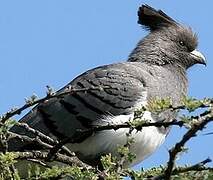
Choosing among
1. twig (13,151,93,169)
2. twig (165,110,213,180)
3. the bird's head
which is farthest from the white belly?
twig (165,110,213,180)

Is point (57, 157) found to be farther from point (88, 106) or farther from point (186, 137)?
point (88, 106)

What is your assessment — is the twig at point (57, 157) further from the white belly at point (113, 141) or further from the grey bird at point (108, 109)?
the white belly at point (113, 141)

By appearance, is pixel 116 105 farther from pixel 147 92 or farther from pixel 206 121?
pixel 206 121

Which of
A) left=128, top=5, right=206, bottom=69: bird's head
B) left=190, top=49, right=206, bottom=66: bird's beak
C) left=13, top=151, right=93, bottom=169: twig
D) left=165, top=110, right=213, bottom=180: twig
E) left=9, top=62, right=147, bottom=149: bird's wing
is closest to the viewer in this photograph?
left=165, top=110, right=213, bottom=180: twig

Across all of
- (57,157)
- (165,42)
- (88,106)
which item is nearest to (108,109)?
(88,106)

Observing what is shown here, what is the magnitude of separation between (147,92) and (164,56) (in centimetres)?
156

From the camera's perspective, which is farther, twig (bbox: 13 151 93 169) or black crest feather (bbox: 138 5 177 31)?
black crest feather (bbox: 138 5 177 31)

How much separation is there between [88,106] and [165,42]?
2.19 meters

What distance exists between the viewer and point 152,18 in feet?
30.1

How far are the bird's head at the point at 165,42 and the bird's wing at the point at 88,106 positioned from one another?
52.8 inches

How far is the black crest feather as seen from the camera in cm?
906

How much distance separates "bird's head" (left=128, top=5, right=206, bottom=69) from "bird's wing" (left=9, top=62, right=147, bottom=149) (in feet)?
4.40

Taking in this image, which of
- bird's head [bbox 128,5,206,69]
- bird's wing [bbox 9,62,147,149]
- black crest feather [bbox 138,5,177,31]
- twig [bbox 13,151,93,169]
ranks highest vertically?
black crest feather [bbox 138,5,177,31]

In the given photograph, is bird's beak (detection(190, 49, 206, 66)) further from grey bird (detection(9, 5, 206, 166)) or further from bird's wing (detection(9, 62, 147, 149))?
bird's wing (detection(9, 62, 147, 149))
